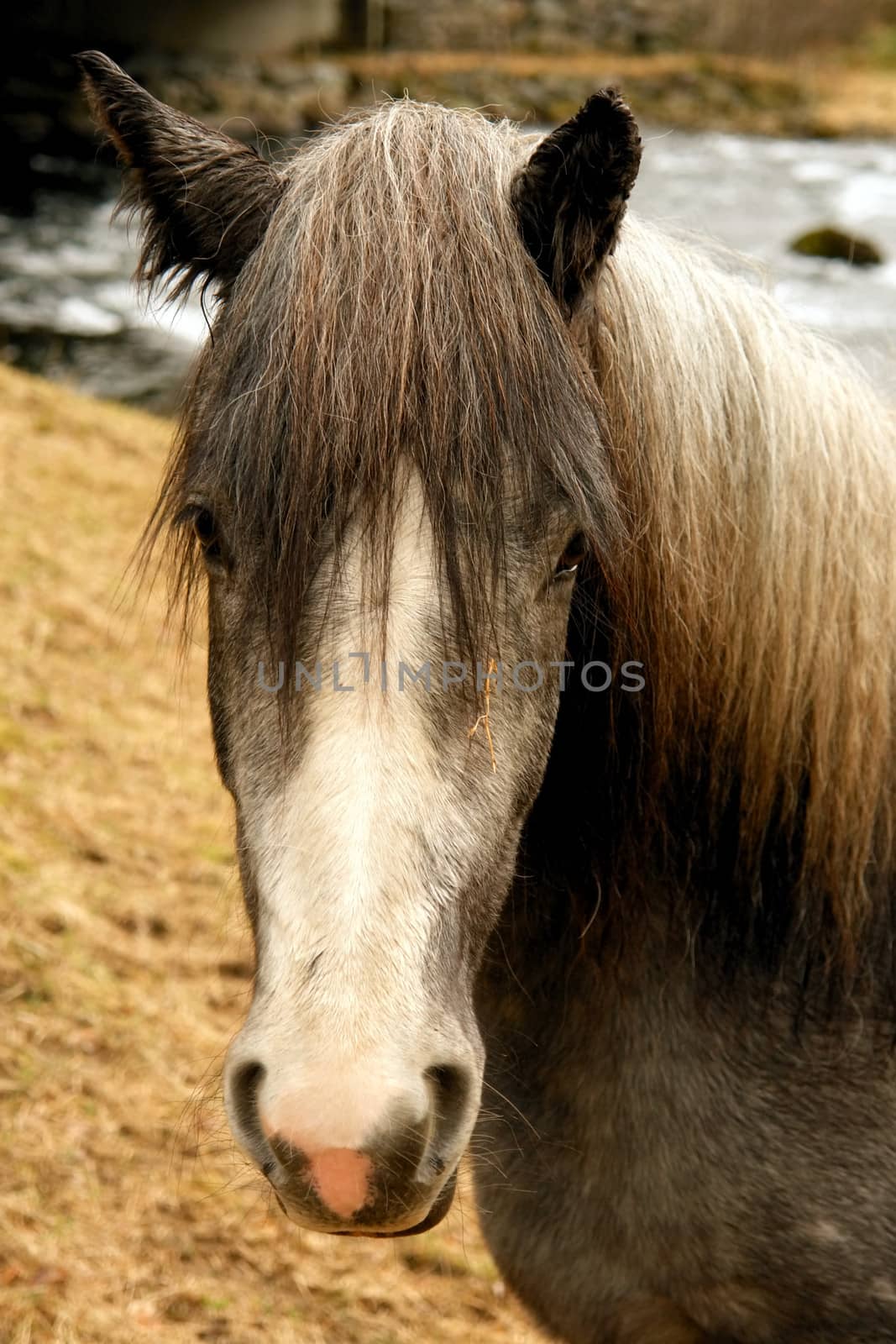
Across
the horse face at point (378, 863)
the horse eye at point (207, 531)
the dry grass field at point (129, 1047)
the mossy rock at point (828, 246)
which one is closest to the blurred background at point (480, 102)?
the mossy rock at point (828, 246)

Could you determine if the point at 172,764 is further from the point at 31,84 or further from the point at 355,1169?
the point at 31,84

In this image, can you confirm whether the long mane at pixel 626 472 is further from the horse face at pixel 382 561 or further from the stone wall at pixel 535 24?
the stone wall at pixel 535 24

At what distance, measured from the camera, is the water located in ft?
35.4

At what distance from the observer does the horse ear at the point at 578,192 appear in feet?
5.60

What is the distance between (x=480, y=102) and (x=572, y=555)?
20.1 metres

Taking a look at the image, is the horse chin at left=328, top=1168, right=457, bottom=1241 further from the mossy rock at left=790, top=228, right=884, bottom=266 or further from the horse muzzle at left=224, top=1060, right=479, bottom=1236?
the mossy rock at left=790, top=228, right=884, bottom=266

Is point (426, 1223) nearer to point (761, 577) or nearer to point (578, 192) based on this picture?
point (761, 577)

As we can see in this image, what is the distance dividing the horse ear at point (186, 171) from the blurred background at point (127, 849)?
0.37m

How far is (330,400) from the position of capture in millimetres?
1660

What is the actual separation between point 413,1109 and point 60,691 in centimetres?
470

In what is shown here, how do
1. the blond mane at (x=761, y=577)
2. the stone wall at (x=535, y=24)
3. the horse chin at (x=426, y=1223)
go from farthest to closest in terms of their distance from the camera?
the stone wall at (x=535, y=24) → the blond mane at (x=761, y=577) → the horse chin at (x=426, y=1223)

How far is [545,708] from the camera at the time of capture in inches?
71.3

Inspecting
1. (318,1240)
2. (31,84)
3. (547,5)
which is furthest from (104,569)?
(547,5)

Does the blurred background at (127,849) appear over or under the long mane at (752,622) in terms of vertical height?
under
